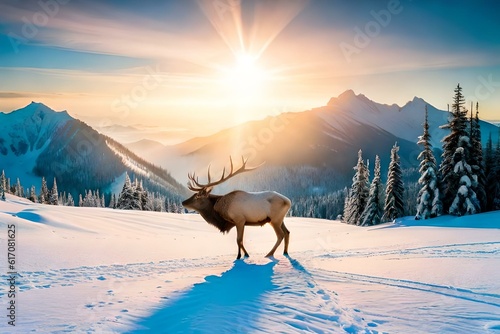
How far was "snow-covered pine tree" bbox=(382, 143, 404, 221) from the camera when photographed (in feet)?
127

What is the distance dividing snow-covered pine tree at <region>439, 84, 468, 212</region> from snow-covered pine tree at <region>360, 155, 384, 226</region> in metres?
8.86

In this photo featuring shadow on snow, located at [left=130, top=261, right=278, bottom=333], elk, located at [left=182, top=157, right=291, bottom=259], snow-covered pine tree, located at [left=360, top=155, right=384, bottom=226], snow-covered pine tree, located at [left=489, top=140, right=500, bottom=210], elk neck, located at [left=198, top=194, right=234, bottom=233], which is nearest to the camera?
shadow on snow, located at [left=130, top=261, right=278, bottom=333]

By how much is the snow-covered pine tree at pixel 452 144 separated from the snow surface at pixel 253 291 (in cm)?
2243

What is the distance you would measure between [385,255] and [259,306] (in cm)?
662

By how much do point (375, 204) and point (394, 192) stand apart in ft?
8.93

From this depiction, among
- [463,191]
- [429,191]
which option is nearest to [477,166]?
[463,191]

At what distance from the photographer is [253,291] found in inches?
256

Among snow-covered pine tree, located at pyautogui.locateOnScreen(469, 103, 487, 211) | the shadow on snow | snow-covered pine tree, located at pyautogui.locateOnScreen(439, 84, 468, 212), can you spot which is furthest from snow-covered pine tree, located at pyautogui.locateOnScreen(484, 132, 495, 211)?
the shadow on snow

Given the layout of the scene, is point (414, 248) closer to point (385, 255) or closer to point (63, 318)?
point (385, 255)

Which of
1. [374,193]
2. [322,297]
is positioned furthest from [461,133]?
[322,297]

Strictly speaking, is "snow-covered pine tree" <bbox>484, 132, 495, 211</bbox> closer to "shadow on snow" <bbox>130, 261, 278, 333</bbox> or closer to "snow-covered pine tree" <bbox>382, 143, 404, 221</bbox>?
"snow-covered pine tree" <bbox>382, 143, 404, 221</bbox>

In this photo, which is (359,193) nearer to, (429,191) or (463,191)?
(429,191)

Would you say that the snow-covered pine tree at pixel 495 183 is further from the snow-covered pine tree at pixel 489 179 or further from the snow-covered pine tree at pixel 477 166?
the snow-covered pine tree at pixel 477 166

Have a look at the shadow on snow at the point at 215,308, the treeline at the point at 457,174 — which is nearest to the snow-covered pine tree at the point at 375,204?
the treeline at the point at 457,174
